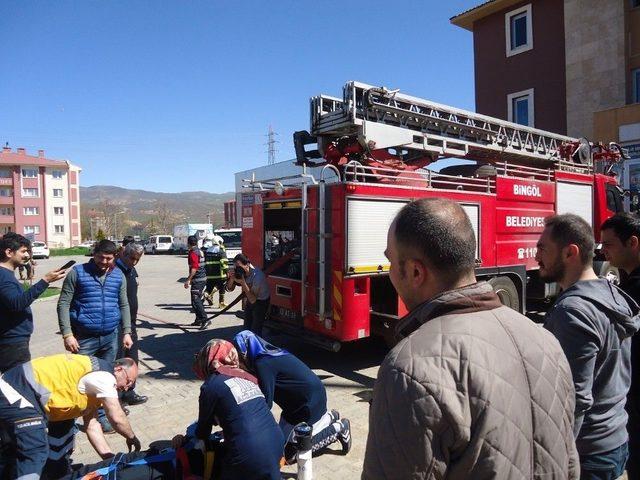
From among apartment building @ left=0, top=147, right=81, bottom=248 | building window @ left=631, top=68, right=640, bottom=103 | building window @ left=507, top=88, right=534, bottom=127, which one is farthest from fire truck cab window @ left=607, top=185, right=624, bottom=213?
apartment building @ left=0, top=147, right=81, bottom=248

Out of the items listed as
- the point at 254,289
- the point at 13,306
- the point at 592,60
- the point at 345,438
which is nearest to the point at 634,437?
the point at 345,438

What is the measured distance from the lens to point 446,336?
1.18m

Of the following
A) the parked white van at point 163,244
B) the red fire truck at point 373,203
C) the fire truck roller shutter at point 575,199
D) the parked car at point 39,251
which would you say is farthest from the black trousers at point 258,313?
the parked car at point 39,251

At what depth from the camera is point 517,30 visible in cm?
2183

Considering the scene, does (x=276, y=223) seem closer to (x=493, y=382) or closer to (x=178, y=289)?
(x=493, y=382)

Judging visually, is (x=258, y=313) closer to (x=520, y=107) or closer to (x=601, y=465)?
(x=601, y=465)

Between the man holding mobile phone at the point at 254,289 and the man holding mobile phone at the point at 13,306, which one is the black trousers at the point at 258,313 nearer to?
the man holding mobile phone at the point at 254,289

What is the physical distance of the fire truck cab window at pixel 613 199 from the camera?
9.89 metres

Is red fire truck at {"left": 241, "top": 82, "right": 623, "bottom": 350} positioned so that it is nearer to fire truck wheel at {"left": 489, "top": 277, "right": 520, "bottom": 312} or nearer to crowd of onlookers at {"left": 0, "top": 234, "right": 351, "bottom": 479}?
fire truck wheel at {"left": 489, "top": 277, "right": 520, "bottom": 312}

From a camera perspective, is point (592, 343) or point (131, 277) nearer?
point (592, 343)

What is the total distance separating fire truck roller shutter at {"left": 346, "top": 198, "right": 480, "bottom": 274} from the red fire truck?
0.01m

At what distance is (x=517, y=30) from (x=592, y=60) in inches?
162

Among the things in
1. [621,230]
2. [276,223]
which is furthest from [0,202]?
[621,230]

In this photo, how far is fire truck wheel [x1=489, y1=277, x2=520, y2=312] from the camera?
24.1 feet
